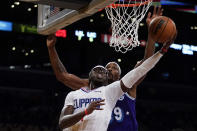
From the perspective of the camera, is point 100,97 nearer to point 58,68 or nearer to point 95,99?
point 95,99

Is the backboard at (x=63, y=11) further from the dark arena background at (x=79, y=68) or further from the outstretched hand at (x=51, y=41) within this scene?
the dark arena background at (x=79, y=68)

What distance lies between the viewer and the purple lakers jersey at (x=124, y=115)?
13.5 feet

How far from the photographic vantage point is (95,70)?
337cm

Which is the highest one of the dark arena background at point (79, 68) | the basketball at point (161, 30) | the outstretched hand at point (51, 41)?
the basketball at point (161, 30)

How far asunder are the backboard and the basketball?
476 mm

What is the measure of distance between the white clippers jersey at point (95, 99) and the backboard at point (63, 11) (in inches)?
31.1

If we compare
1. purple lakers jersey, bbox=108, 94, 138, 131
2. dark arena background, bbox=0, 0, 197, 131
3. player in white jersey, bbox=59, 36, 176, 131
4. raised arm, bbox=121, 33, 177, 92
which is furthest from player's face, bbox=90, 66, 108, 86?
dark arena background, bbox=0, 0, 197, 131

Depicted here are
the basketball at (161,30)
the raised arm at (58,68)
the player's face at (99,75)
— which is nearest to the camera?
the player's face at (99,75)

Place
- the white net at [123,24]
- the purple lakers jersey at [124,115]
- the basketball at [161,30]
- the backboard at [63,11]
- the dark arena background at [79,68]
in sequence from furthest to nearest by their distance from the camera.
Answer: the dark arena background at [79,68] → the white net at [123,24] → the purple lakers jersey at [124,115] → the backboard at [63,11] → the basketball at [161,30]

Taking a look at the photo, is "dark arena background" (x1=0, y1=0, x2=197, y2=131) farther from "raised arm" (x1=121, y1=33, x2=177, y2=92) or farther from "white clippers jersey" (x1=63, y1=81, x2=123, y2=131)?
"raised arm" (x1=121, y1=33, x2=177, y2=92)

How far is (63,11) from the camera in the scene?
429 cm

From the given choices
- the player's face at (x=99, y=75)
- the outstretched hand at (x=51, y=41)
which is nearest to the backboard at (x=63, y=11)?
the outstretched hand at (x=51, y=41)

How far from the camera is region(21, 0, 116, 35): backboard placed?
3796 millimetres

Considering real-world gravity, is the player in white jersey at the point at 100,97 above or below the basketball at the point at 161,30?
below
